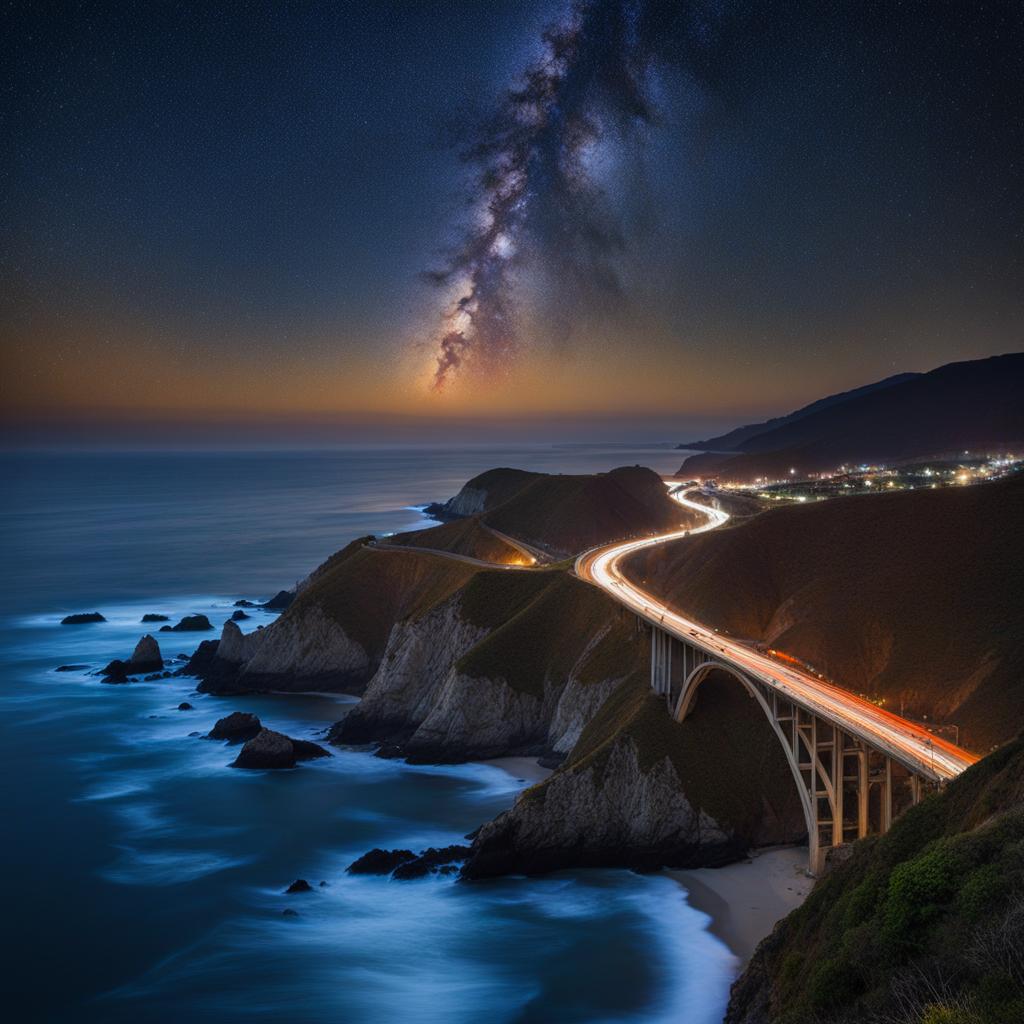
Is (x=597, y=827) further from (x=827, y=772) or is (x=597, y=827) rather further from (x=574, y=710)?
(x=574, y=710)

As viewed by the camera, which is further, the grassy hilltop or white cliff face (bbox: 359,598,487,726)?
the grassy hilltop

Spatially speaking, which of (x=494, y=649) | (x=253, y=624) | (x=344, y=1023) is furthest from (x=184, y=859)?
(x=253, y=624)

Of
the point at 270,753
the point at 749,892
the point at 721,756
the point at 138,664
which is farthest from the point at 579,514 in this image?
the point at 749,892

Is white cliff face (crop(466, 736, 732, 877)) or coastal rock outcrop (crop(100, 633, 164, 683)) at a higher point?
coastal rock outcrop (crop(100, 633, 164, 683))

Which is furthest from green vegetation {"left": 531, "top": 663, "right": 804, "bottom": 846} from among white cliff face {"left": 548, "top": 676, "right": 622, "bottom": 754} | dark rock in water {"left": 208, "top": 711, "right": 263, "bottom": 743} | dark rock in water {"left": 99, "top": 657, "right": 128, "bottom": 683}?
A: dark rock in water {"left": 99, "top": 657, "right": 128, "bottom": 683}

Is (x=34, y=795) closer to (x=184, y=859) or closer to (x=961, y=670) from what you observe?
(x=184, y=859)

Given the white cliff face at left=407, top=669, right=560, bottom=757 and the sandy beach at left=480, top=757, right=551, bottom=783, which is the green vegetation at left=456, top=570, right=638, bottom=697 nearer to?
the white cliff face at left=407, top=669, right=560, bottom=757
